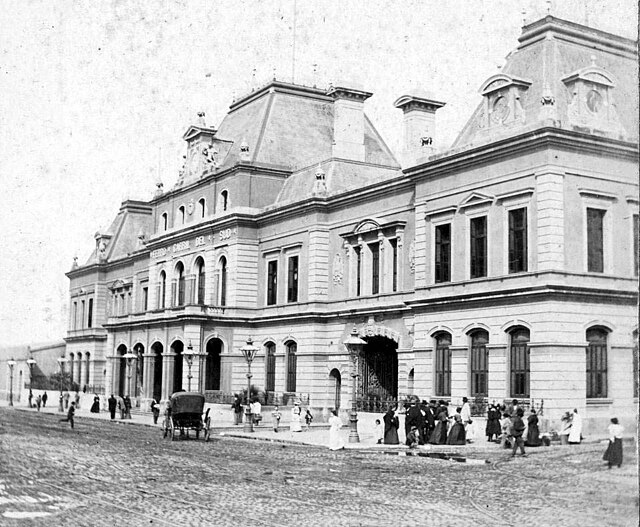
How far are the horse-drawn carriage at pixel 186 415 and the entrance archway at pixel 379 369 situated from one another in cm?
872

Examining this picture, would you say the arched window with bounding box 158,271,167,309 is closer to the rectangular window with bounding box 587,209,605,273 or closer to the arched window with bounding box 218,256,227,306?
the arched window with bounding box 218,256,227,306

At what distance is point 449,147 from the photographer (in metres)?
31.4

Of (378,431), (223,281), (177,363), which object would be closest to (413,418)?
(378,431)

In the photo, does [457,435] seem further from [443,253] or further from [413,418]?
[443,253]

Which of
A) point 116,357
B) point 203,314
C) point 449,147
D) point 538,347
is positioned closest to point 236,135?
point 203,314

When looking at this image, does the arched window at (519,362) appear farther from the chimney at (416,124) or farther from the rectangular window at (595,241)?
the rectangular window at (595,241)

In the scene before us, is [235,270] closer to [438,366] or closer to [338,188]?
[338,188]

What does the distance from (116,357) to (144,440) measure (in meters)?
26.3

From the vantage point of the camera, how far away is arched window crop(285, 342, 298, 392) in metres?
42.6

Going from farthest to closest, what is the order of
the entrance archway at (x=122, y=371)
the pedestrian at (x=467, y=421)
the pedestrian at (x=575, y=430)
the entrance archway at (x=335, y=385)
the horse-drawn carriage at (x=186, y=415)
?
the entrance archway at (x=122, y=371) < the entrance archway at (x=335, y=385) < the horse-drawn carriage at (x=186, y=415) < the pedestrian at (x=467, y=421) < the pedestrian at (x=575, y=430)

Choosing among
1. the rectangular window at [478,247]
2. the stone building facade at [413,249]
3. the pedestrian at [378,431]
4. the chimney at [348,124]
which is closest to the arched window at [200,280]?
the stone building facade at [413,249]

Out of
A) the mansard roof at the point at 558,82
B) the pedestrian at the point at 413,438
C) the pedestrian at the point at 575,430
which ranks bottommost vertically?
the pedestrian at the point at 413,438

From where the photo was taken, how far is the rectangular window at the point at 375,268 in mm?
37812

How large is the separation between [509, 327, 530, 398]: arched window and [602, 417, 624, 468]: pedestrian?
17.1 m
